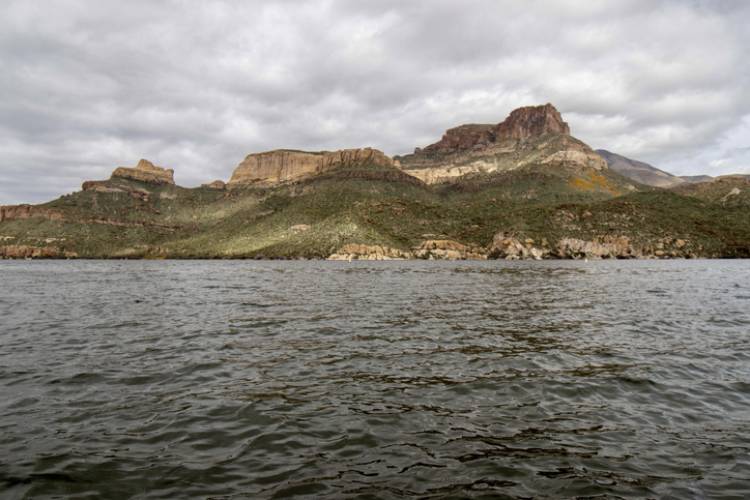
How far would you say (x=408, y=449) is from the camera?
9.67 metres

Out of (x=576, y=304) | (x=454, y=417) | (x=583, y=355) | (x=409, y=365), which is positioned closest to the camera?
(x=454, y=417)

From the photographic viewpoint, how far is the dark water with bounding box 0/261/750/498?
8352 mm

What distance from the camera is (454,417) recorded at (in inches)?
460

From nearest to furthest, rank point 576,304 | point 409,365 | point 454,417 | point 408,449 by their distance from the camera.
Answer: point 408,449, point 454,417, point 409,365, point 576,304

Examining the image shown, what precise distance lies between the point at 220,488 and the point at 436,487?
4.00 m

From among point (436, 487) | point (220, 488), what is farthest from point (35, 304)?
point (436, 487)

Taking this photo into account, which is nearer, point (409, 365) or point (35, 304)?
point (409, 365)

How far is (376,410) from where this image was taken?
12.1m

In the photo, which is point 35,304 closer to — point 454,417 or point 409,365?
point 409,365

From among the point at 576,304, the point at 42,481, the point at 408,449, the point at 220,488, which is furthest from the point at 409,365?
the point at 576,304

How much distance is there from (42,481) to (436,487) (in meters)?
7.50

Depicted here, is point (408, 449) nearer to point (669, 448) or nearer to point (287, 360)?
point (669, 448)

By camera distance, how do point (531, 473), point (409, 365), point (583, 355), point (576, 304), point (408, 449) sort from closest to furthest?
point (531, 473), point (408, 449), point (409, 365), point (583, 355), point (576, 304)

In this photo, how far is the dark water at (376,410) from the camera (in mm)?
8352
